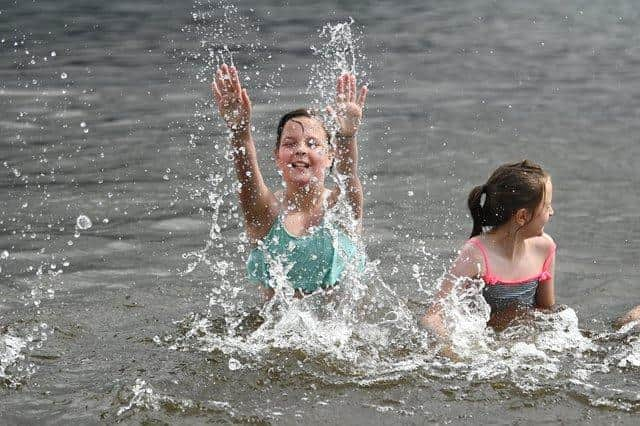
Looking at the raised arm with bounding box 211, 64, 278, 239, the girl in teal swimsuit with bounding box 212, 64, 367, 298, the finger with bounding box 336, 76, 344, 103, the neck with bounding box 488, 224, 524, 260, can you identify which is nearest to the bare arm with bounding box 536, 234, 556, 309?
the neck with bounding box 488, 224, 524, 260

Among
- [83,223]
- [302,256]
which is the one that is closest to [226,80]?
[302,256]

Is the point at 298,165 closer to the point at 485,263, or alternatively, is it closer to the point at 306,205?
the point at 306,205

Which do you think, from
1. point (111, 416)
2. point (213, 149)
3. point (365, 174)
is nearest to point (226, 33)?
point (213, 149)

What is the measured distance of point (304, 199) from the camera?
590cm

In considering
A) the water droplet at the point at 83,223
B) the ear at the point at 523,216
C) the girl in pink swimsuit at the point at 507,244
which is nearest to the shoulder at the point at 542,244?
the girl in pink swimsuit at the point at 507,244

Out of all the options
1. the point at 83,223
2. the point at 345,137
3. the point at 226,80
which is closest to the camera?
the point at 226,80

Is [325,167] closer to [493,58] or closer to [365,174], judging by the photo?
[365,174]

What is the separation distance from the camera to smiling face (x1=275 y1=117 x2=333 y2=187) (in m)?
5.78

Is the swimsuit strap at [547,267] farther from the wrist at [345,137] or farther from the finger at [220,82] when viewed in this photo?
the finger at [220,82]

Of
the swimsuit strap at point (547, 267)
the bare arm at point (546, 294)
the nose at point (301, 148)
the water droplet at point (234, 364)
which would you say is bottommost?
the water droplet at point (234, 364)

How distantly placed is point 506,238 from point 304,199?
3.47 ft

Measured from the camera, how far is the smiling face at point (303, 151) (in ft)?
19.0

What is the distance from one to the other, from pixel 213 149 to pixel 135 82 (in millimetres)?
2799

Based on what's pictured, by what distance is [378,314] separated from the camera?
6023mm
